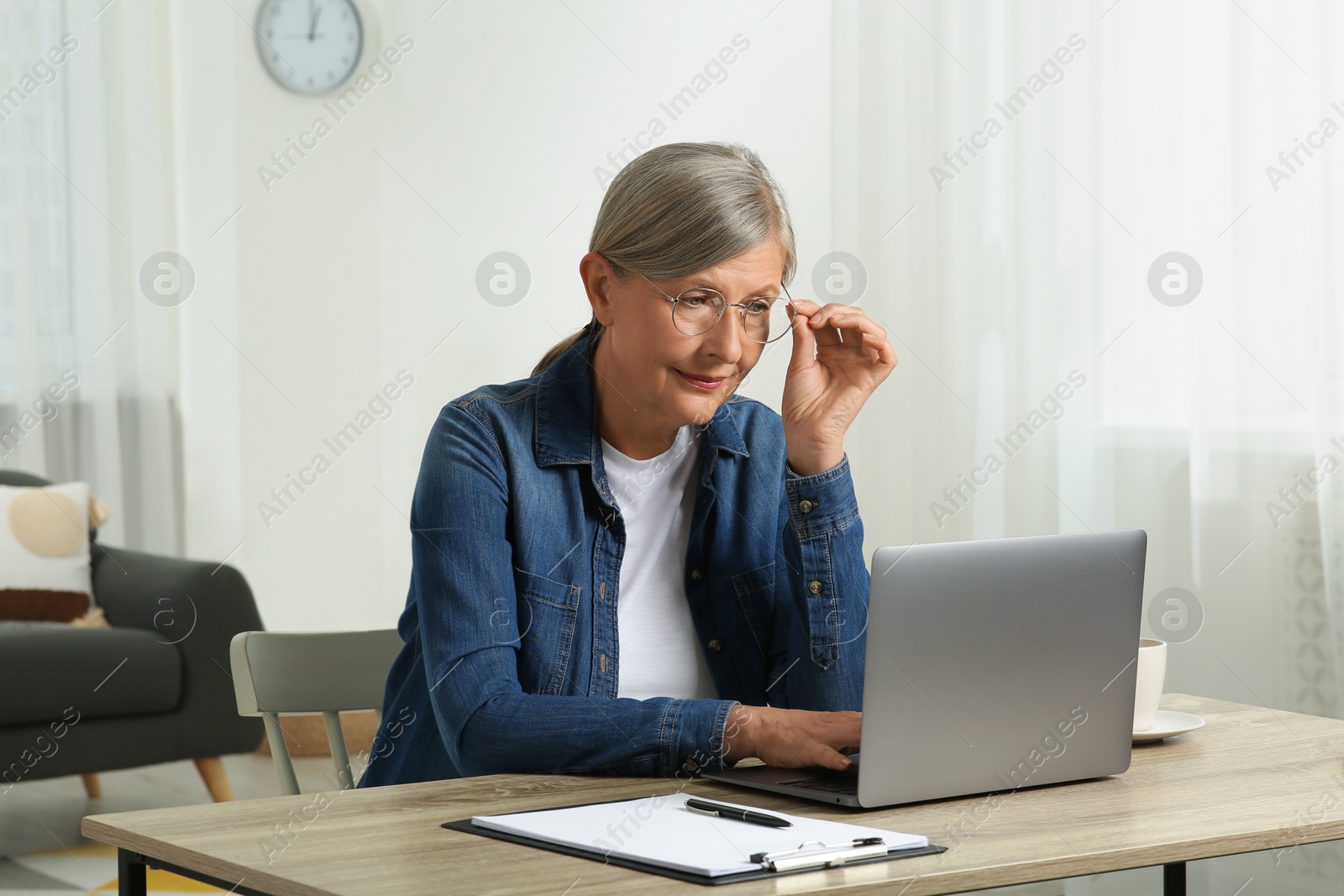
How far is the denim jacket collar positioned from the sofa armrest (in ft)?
7.19

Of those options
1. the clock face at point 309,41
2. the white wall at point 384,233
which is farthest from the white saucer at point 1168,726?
the clock face at point 309,41

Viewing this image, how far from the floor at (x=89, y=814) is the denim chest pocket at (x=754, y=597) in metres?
1.59

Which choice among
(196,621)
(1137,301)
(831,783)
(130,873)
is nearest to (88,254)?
(196,621)

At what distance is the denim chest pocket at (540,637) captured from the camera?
4.57 feet

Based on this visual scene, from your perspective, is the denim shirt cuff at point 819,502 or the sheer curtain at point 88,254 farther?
the sheer curtain at point 88,254

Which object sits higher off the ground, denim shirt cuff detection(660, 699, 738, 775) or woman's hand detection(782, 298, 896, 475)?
woman's hand detection(782, 298, 896, 475)

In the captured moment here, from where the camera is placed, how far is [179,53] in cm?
392

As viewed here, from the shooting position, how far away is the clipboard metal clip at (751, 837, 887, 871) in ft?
2.90

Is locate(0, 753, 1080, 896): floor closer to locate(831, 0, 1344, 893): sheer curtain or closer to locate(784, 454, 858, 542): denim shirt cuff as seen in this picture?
locate(831, 0, 1344, 893): sheer curtain

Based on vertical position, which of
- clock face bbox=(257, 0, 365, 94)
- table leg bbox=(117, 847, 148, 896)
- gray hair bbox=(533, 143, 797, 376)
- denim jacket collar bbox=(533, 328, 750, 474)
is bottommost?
table leg bbox=(117, 847, 148, 896)

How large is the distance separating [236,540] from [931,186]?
85.5 inches

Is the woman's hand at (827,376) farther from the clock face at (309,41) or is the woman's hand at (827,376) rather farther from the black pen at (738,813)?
the clock face at (309,41)

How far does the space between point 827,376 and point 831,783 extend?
1.71 ft

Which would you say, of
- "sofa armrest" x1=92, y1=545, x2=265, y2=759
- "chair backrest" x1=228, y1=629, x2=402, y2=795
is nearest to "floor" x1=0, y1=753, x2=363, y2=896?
"sofa armrest" x1=92, y1=545, x2=265, y2=759
